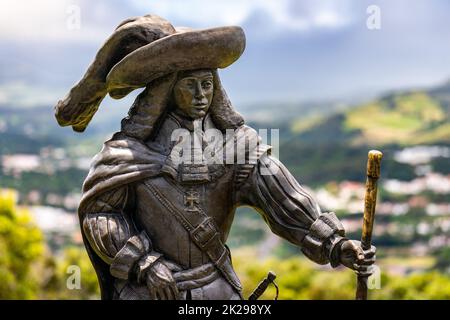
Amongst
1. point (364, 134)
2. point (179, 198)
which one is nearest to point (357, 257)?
point (179, 198)

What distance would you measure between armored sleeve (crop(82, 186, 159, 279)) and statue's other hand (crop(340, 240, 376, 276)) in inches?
48.0

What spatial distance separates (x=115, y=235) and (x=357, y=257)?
58.7 inches

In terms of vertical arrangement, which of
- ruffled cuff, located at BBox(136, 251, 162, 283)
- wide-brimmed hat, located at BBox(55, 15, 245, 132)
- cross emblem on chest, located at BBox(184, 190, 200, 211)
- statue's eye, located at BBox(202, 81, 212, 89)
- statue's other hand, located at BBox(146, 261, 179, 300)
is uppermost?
wide-brimmed hat, located at BBox(55, 15, 245, 132)

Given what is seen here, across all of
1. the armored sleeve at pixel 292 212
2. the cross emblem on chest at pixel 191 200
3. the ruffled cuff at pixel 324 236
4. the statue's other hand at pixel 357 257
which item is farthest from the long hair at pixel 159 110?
the statue's other hand at pixel 357 257

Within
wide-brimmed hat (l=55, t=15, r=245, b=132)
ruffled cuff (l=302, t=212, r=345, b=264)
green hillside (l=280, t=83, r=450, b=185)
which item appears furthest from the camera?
green hillside (l=280, t=83, r=450, b=185)

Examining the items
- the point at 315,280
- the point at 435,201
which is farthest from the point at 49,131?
the point at 435,201

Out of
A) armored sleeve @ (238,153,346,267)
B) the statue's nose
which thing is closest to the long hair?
the statue's nose

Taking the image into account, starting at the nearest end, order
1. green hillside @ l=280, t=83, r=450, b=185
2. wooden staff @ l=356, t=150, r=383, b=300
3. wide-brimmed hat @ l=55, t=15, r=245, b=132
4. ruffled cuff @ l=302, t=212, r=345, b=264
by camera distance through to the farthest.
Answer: wide-brimmed hat @ l=55, t=15, r=245, b=132
wooden staff @ l=356, t=150, r=383, b=300
ruffled cuff @ l=302, t=212, r=345, b=264
green hillside @ l=280, t=83, r=450, b=185

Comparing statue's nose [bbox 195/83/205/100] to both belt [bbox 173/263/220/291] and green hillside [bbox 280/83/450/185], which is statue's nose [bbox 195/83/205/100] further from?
green hillside [bbox 280/83/450/185]

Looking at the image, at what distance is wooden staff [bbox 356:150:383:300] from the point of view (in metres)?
4.85

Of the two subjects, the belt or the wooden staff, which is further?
the belt

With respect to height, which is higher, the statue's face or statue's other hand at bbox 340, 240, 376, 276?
the statue's face

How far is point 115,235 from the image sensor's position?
4934 millimetres

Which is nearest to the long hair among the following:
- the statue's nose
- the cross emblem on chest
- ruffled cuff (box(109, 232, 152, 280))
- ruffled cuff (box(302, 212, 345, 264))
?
the statue's nose
